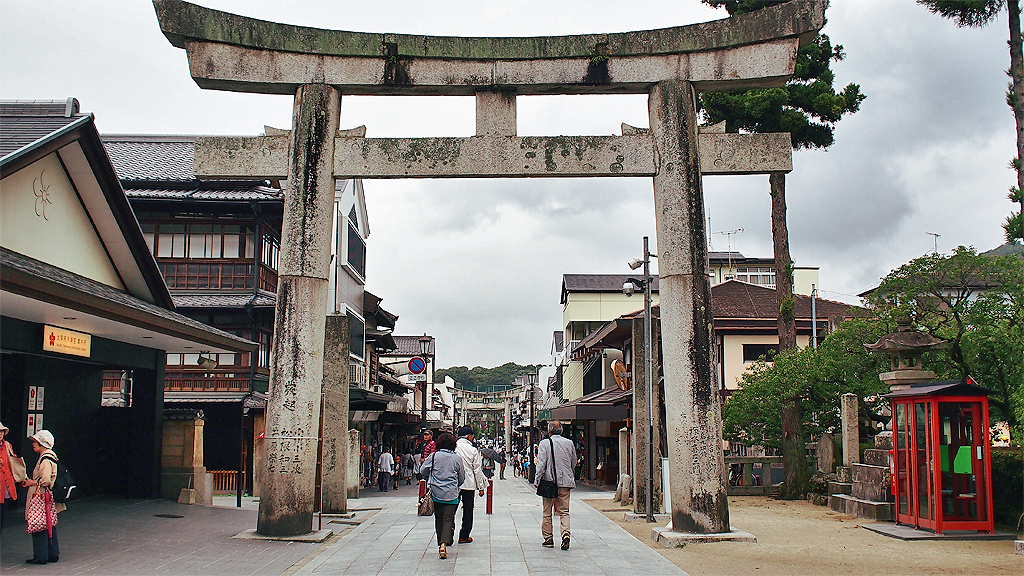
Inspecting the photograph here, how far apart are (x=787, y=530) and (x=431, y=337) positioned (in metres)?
55.8

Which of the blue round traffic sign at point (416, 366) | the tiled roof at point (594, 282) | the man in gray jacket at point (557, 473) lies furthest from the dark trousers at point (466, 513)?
the tiled roof at point (594, 282)

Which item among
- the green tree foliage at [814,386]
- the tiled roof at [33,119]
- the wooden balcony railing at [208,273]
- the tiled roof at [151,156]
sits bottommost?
the green tree foliage at [814,386]

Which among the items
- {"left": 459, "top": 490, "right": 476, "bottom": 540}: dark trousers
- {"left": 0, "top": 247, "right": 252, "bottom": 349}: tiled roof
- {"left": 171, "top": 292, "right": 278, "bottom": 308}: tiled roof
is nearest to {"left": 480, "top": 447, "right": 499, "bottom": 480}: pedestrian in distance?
{"left": 0, "top": 247, "right": 252, "bottom": 349}: tiled roof

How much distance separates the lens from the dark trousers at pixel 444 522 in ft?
34.6

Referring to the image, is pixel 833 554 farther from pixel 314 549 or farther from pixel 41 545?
pixel 41 545

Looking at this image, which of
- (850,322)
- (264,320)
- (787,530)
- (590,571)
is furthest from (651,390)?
(264,320)

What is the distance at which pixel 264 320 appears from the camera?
25.6m

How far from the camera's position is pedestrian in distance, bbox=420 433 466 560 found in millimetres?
10625

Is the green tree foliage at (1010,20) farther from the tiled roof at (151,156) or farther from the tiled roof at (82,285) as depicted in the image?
the tiled roof at (151,156)

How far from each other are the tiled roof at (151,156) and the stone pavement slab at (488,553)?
15.6 m

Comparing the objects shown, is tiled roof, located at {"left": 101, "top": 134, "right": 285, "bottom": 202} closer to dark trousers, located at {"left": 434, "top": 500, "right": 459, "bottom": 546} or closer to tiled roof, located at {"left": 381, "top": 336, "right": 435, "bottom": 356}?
dark trousers, located at {"left": 434, "top": 500, "right": 459, "bottom": 546}

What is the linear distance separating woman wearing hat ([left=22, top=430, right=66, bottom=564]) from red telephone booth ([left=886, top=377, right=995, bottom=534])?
12369 millimetres

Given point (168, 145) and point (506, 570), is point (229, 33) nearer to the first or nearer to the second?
point (506, 570)

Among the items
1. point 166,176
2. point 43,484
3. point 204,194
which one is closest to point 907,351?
point 43,484
